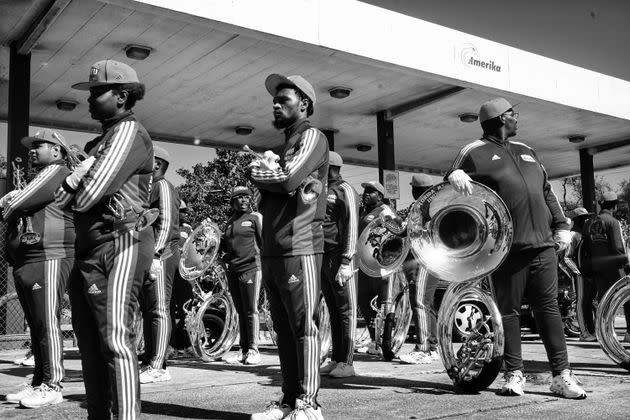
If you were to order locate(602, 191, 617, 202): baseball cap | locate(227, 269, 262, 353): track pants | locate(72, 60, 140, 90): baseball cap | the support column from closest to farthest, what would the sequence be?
locate(72, 60, 140, 90): baseball cap, locate(227, 269, 262, 353): track pants, locate(602, 191, 617, 202): baseball cap, the support column

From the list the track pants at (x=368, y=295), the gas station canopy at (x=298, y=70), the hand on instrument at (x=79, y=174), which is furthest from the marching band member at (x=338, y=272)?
the gas station canopy at (x=298, y=70)

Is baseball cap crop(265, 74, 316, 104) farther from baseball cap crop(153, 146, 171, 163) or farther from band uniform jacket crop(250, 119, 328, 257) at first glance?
baseball cap crop(153, 146, 171, 163)

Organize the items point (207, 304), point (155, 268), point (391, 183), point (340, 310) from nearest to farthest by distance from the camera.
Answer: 1. point (155, 268)
2. point (340, 310)
3. point (207, 304)
4. point (391, 183)

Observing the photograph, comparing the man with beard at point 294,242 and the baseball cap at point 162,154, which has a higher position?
the baseball cap at point 162,154

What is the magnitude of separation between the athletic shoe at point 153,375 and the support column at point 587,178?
1906 cm

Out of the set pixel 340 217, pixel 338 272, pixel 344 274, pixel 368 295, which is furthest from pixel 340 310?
pixel 368 295

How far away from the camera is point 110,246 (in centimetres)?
387

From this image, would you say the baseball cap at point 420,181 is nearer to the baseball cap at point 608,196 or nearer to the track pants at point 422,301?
the track pants at point 422,301

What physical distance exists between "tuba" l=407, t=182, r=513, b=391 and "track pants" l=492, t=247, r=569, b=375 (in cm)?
13

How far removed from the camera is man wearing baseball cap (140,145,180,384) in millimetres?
6699

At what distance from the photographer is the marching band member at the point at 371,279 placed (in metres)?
8.87

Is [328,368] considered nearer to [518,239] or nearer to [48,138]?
[518,239]

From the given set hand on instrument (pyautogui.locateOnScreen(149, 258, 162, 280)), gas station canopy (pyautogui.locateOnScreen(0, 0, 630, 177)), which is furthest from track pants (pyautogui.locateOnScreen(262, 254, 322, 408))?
gas station canopy (pyautogui.locateOnScreen(0, 0, 630, 177))

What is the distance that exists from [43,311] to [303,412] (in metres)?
2.50
